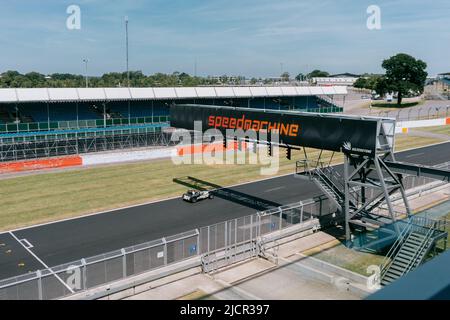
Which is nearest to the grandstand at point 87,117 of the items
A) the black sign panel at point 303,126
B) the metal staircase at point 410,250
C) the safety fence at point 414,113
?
the black sign panel at point 303,126

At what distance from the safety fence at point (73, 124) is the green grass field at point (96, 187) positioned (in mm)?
10568

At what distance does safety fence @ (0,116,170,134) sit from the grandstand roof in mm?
3217

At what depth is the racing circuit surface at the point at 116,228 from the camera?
23.9m

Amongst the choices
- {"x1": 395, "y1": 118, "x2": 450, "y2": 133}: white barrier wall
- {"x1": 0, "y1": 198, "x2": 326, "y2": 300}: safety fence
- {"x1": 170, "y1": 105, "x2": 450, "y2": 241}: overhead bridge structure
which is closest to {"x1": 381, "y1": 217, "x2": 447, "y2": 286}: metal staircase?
{"x1": 170, "y1": 105, "x2": 450, "y2": 241}: overhead bridge structure

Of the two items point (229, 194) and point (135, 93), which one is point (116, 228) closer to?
point (229, 194)

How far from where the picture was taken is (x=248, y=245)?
22.9 metres

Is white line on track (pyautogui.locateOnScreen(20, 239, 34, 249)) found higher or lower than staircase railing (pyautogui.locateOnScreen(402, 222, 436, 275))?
lower

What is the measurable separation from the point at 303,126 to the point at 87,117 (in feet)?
145

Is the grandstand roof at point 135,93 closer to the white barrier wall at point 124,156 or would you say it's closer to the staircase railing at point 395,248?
the white barrier wall at point 124,156

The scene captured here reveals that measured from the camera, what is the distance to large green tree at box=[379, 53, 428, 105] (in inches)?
4614

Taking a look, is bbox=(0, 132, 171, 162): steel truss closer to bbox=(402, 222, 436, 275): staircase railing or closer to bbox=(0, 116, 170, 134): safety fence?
bbox=(0, 116, 170, 134): safety fence

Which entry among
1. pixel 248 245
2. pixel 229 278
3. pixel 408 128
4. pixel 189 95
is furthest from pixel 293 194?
pixel 408 128

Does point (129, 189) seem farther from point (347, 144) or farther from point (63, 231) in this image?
point (347, 144)

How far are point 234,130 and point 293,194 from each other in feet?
29.9
